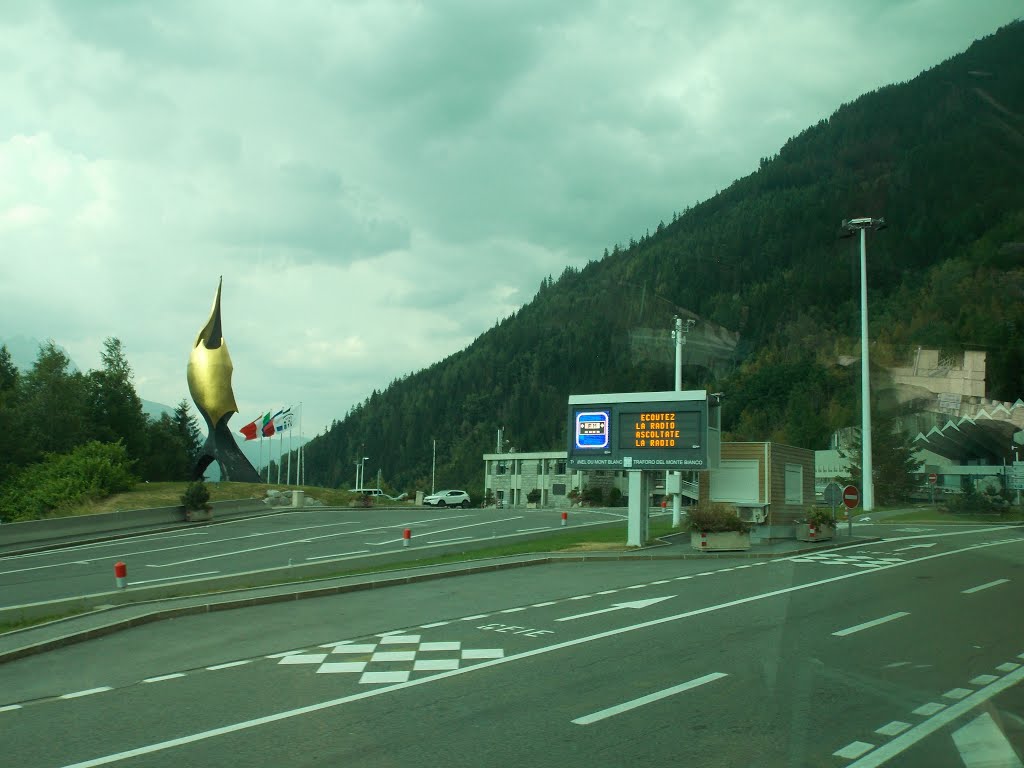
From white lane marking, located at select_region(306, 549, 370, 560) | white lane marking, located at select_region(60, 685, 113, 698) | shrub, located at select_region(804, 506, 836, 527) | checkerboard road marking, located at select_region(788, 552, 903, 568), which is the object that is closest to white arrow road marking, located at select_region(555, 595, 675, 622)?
white lane marking, located at select_region(60, 685, 113, 698)

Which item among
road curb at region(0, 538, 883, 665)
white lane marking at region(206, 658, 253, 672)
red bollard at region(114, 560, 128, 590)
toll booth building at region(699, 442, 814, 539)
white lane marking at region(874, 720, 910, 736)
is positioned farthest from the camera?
toll booth building at region(699, 442, 814, 539)

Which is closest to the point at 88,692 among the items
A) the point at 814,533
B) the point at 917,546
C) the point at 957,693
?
the point at 957,693

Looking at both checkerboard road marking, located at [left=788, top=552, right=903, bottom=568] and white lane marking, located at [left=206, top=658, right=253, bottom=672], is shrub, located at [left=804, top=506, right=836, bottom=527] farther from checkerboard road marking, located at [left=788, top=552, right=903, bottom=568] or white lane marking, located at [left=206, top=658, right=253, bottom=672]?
white lane marking, located at [left=206, top=658, right=253, bottom=672]

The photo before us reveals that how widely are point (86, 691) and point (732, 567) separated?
1582 centimetres

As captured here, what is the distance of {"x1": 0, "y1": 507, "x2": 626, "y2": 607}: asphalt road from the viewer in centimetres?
2169

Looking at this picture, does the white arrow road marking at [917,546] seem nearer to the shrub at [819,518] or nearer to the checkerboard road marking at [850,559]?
the checkerboard road marking at [850,559]

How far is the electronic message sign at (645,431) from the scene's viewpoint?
25.2 meters

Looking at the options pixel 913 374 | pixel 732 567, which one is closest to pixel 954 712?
pixel 732 567

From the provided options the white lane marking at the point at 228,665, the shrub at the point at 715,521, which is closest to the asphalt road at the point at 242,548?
the shrub at the point at 715,521

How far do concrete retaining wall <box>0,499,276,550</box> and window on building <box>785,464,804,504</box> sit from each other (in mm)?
26267

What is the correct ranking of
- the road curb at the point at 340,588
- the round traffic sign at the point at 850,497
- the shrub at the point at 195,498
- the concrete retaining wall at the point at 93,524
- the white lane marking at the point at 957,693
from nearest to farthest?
1. the white lane marking at the point at 957,693
2. the road curb at the point at 340,588
3. the round traffic sign at the point at 850,497
4. the concrete retaining wall at the point at 93,524
5. the shrub at the point at 195,498

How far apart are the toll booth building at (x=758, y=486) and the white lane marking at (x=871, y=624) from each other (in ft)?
52.8

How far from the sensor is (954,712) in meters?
7.34

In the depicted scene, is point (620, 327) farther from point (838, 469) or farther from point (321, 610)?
point (321, 610)
